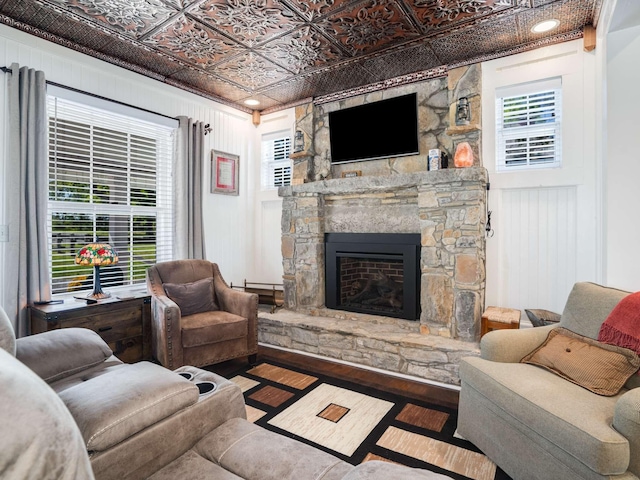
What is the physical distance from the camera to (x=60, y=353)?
1.76 m

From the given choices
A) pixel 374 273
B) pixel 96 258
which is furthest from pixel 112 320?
pixel 374 273

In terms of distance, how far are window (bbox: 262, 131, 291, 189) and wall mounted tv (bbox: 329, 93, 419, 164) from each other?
0.79 meters

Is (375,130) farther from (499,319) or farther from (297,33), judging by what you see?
(499,319)

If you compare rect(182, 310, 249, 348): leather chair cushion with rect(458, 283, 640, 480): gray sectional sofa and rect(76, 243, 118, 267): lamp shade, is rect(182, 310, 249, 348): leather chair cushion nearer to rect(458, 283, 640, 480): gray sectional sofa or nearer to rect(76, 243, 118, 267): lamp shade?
rect(76, 243, 118, 267): lamp shade

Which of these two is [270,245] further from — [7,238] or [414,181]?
[7,238]

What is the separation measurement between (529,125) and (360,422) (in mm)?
2801

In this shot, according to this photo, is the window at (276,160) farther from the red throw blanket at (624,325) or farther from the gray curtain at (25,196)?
the red throw blanket at (624,325)

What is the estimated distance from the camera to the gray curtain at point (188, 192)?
3.90m

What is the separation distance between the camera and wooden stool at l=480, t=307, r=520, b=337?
2.82 m

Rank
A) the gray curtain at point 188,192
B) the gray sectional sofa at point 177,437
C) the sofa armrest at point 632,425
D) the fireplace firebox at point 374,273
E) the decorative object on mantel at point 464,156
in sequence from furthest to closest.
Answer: the gray curtain at point 188,192 < the fireplace firebox at point 374,273 < the decorative object on mantel at point 464,156 < the sofa armrest at point 632,425 < the gray sectional sofa at point 177,437

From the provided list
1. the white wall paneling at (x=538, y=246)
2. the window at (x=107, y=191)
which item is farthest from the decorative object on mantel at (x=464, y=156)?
the window at (x=107, y=191)

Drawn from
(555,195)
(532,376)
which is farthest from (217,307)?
(555,195)

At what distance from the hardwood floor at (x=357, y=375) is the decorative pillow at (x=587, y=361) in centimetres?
83

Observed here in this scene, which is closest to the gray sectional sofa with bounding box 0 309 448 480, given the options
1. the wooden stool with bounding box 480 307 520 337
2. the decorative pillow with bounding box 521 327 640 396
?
the decorative pillow with bounding box 521 327 640 396
